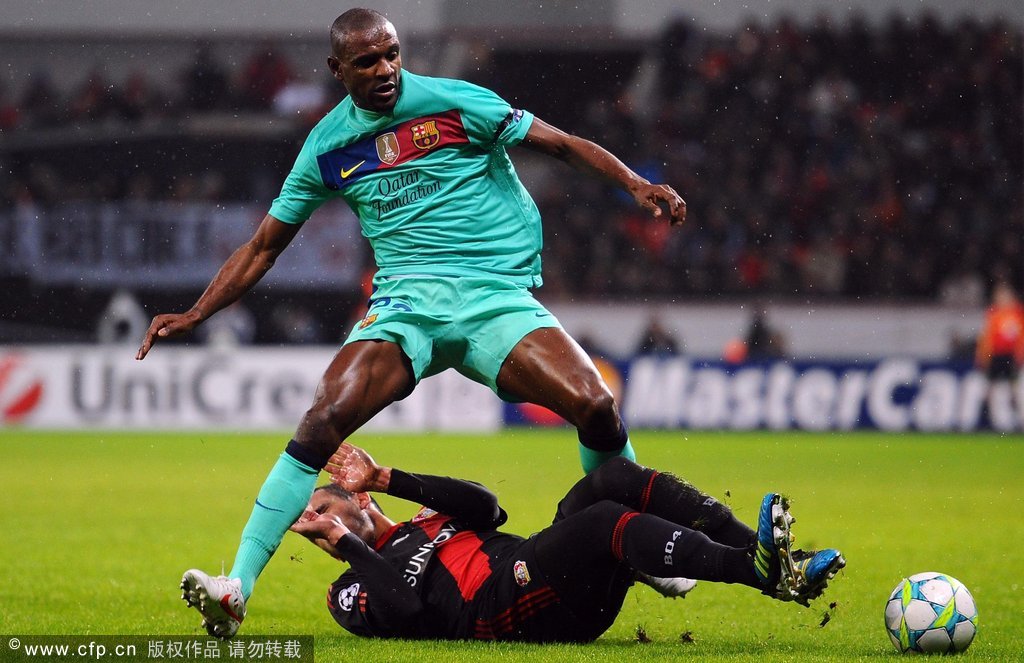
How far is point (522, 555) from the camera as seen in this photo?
4.40m

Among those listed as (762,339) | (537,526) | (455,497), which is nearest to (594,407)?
(455,497)

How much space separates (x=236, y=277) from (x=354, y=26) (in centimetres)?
110

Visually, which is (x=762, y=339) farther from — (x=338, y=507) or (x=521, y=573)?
(x=521, y=573)

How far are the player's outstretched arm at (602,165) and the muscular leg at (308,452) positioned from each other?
3.78 feet

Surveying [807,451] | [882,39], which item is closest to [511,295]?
[807,451]

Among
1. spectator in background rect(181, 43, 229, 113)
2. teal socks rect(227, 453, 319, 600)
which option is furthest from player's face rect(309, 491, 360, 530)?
spectator in background rect(181, 43, 229, 113)

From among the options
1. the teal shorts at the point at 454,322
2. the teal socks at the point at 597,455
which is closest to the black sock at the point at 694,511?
the teal socks at the point at 597,455

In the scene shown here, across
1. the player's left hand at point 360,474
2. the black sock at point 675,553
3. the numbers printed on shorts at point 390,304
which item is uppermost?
the numbers printed on shorts at point 390,304

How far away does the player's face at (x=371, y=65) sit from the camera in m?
Answer: 4.96

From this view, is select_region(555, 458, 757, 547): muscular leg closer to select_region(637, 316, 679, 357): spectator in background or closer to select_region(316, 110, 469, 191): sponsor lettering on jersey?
select_region(316, 110, 469, 191): sponsor lettering on jersey

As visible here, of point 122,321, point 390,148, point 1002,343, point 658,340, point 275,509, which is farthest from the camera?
point 122,321

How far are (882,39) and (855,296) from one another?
4935 millimetres

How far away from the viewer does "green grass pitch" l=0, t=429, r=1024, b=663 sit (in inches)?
191

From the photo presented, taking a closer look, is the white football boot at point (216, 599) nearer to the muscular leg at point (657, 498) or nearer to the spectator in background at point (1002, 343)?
the muscular leg at point (657, 498)
